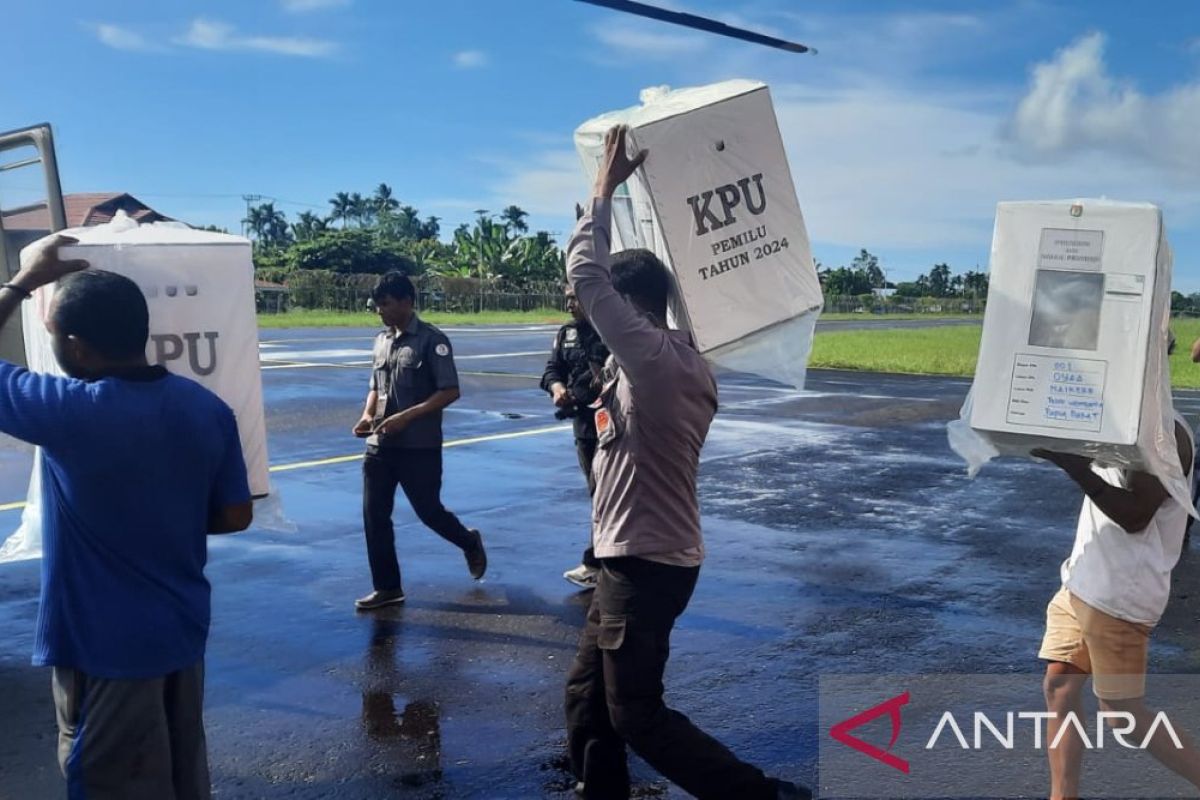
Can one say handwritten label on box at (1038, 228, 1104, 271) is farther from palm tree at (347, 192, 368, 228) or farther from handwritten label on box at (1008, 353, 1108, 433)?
palm tree at (347, 192, 368, 228)

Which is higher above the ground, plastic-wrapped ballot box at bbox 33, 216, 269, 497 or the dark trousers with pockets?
plastic-wrapped ballot box at bbox 33, 216, 269, 497

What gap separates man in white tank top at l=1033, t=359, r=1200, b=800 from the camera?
2.95 metres

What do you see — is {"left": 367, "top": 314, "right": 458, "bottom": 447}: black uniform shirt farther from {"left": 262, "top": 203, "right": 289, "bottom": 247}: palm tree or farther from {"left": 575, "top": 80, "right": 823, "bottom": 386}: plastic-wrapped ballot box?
{"left": 262, "top": 203, "right": 289, "bottom": 247}: palm tree

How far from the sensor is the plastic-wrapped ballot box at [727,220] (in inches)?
120

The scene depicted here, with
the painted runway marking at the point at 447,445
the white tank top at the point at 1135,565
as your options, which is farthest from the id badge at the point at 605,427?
the painted runway marking at the point at 447,445

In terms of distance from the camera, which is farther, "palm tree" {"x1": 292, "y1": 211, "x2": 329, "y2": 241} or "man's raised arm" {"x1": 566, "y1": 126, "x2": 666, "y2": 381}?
"palm tree" {"x1": 292, "y1": 211, "x2": 329, "y2": 241}

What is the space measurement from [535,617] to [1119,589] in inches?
125

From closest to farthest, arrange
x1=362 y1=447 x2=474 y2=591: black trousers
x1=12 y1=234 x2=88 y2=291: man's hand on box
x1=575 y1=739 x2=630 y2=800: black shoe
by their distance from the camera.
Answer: x1=12 y1=234 x2=88 y2=291: man's hand on box, x1=575 y1=739 x2=630 y2=800: black shoe, x1=362 y1=447 x2=474 y2=591: black trousers

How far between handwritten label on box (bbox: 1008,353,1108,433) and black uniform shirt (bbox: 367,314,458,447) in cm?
338

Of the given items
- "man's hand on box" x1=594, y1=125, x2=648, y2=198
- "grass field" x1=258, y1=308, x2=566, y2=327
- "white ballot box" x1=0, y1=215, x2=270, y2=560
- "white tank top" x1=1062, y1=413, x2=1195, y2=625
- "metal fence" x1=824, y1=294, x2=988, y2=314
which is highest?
"man's hand on box" x1=594, y1=125, x2=648, y2=198

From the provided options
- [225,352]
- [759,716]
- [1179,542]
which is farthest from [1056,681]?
[225,352]

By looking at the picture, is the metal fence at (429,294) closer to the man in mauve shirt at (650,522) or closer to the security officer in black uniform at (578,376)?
the security officer in black uniform at (578,376)

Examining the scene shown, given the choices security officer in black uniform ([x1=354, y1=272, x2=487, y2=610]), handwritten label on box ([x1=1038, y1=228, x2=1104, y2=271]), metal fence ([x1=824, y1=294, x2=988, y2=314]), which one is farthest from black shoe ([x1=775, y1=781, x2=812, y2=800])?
metal fence ([x1=824, y1=294, x2=988, y2=314])

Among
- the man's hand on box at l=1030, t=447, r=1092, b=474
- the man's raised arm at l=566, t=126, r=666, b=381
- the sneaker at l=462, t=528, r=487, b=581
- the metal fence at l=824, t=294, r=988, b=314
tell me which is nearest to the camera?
the man's hand on box at l=1030, t=447, r=1092, b=474
